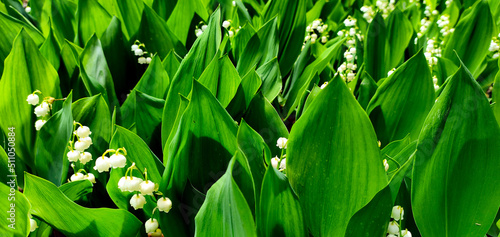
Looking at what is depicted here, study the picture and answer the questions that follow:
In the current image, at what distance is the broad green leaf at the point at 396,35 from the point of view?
6.49 feet

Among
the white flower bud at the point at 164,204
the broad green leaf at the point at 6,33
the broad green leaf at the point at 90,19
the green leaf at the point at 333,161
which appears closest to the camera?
the green leaf at the point at 333,161

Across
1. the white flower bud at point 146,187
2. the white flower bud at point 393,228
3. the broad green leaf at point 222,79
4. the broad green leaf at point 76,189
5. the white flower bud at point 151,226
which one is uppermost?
the broad green leaf at point 222,79

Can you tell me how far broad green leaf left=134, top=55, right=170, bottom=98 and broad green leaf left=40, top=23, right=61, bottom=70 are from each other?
41 centimetres

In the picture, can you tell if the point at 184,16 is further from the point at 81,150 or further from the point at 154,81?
the point at 81,150

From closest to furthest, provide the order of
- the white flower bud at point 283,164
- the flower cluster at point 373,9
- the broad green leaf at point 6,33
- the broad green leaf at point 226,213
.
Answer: the broad green leaf at point 226,213 → the white flower bud at point 283,164 → the broad green leaf at point 6,33 → the flower cluster at point 373,9

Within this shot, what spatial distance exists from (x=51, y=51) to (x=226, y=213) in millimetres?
1159

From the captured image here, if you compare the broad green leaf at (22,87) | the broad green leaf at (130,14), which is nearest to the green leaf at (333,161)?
the broad green leaf at (22,87)

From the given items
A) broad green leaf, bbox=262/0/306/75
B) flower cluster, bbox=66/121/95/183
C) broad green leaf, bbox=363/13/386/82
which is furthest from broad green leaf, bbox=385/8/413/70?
flower cluster, bbox=66/121/95/183

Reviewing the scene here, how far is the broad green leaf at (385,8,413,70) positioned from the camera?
6.49ft

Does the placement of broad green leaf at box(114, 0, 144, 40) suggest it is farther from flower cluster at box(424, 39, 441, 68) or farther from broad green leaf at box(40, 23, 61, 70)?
Answer: flower cluster at box(424, 39, 441, 68)

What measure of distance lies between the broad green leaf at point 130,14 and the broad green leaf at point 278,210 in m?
1.26

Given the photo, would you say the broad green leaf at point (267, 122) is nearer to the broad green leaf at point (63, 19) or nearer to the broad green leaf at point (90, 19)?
the broad green leaf at point (90, 19)

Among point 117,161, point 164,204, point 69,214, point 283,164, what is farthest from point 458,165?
point 69,214

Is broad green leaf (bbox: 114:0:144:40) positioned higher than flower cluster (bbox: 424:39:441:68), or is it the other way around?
broad green leaf (bbox: 114:0:144:40)
